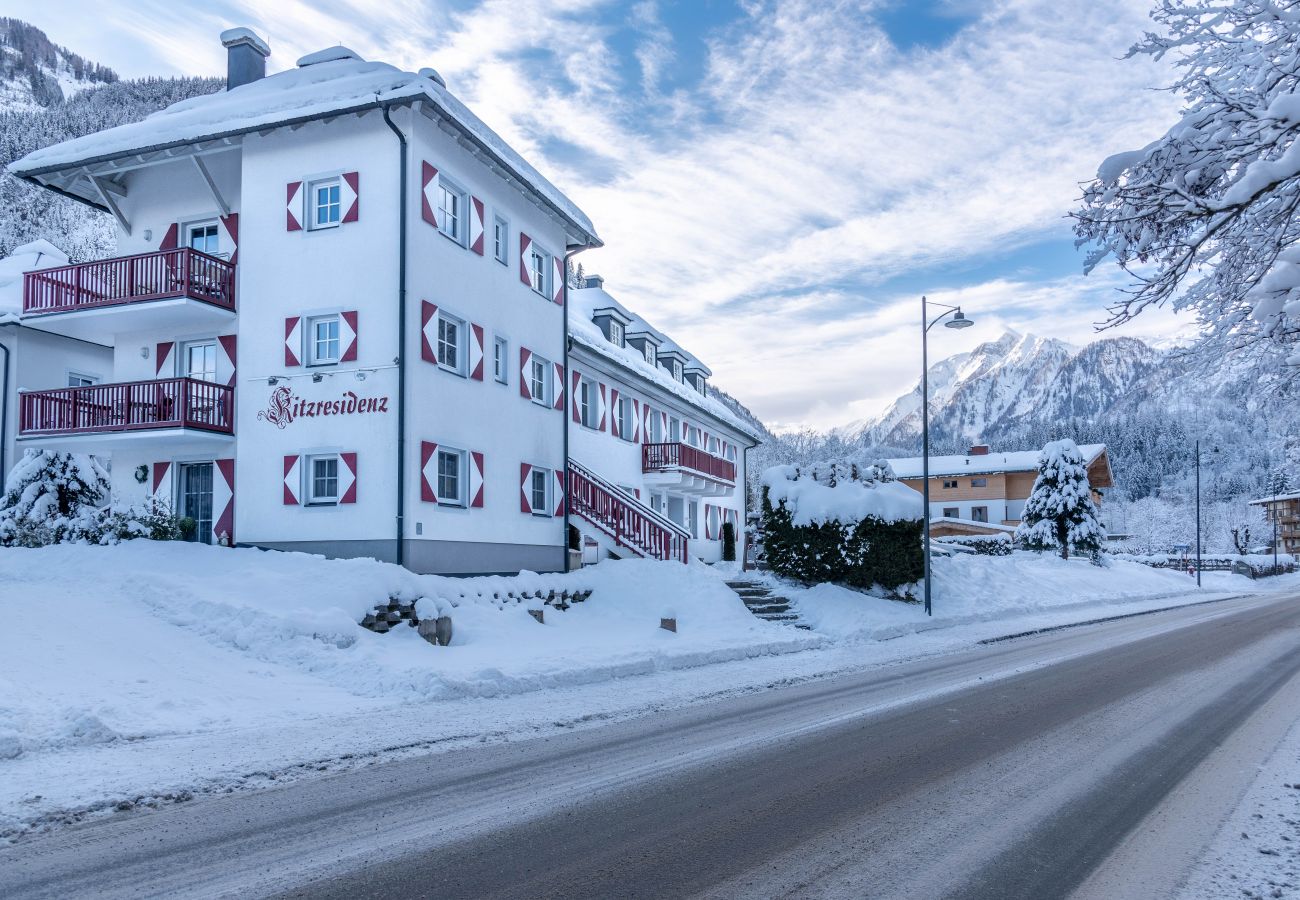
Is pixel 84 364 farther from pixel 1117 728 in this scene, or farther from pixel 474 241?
pixel 1117 728

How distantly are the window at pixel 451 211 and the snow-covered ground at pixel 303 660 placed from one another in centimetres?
726

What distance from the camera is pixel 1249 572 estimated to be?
6016 cm

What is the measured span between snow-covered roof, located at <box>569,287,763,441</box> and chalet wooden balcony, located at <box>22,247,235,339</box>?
9.44 m

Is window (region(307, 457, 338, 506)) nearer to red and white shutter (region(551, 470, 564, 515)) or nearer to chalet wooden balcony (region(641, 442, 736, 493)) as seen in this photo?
red and white shutter (region(551, 470, 564, 515))

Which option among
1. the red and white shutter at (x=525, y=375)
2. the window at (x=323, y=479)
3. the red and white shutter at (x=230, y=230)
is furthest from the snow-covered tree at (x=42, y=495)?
the red and white shutter at (x=525, y=375)

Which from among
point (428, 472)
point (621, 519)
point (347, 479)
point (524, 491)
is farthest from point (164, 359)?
point (621, 519)

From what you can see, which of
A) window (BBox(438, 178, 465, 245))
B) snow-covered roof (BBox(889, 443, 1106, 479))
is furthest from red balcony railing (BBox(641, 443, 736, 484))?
snow-covered roof (BBox(889, 443, 1106, 479))

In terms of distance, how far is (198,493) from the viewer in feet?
66.9

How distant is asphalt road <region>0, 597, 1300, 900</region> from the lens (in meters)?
5.05

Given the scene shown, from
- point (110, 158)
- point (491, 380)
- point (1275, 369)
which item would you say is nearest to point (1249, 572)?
point (491, 380)

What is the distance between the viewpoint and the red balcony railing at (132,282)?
18984 millimetres

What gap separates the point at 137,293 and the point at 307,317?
3736mm

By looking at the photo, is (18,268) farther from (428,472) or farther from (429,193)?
(428,472)

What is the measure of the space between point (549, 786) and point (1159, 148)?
594cm
